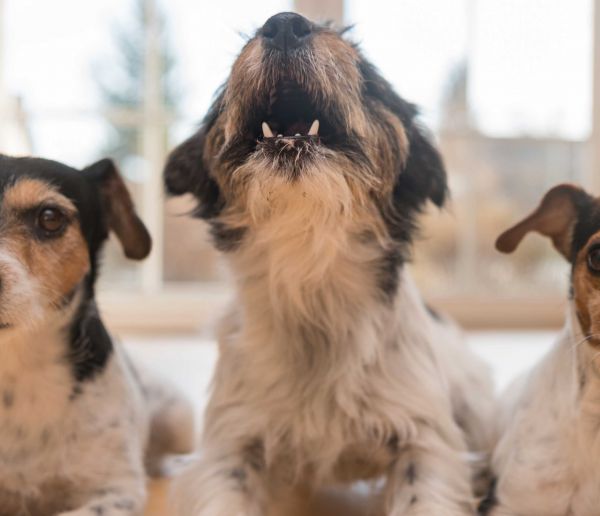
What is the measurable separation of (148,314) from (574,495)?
12.5 ft

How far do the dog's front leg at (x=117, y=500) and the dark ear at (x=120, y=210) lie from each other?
0.57 meters

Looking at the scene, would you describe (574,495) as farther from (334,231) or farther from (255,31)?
(255,31)

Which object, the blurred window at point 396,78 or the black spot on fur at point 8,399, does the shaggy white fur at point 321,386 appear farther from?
the blurred window at point 396,78

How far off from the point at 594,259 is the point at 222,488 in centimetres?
92

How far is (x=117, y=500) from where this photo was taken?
169 centimetres

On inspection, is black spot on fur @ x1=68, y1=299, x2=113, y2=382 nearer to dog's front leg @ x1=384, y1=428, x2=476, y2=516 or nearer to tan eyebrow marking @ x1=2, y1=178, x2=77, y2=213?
tan eyebrow marking @ x1=2, y1=178, x2=77, y2=213

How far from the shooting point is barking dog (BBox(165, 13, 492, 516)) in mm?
1624

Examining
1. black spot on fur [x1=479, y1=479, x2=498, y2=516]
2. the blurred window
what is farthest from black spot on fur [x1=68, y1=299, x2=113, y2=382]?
the blurred window

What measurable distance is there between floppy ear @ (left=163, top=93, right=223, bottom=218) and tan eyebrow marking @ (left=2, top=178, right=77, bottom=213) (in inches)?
12.2

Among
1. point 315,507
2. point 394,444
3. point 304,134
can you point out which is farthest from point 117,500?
point 304,134

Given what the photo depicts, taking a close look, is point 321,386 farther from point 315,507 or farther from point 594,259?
point 594,259

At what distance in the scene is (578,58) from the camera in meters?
5.70

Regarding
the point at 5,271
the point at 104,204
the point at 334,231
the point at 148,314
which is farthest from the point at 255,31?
the point at 148,314

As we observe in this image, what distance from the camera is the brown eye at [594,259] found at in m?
1.55
